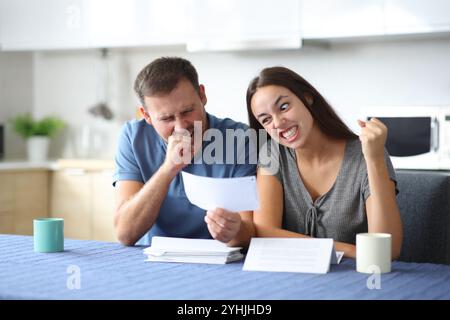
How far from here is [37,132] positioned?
5137 millimetres

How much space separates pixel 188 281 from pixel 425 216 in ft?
2.82

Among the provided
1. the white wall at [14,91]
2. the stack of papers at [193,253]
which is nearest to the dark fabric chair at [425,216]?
the stack of papers at [193,253]

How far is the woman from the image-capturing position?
2.19m

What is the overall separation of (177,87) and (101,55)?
2.95 metres

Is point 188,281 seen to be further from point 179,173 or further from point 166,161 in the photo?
point 179,173

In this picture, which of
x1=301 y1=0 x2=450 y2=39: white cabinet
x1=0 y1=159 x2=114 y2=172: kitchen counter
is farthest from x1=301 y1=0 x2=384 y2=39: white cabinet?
x1=0 y1=159 x2=114 y2=172: kitchen counter

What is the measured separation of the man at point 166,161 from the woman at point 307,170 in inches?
4.4

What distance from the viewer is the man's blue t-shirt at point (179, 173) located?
240 centimetres

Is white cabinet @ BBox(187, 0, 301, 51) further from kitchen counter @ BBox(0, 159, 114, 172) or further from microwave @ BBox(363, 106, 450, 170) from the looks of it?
kitchen counter @ BBox(0, 159, 114, 172)

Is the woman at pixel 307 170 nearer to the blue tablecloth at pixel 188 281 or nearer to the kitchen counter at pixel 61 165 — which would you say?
the blue tablecloth at pixel 188 281

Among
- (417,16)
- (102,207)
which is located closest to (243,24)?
(417,16)

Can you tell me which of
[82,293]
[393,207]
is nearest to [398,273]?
[393,207]

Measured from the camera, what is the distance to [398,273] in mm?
1805

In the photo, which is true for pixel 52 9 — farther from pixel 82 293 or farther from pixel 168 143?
pixel 82 293
